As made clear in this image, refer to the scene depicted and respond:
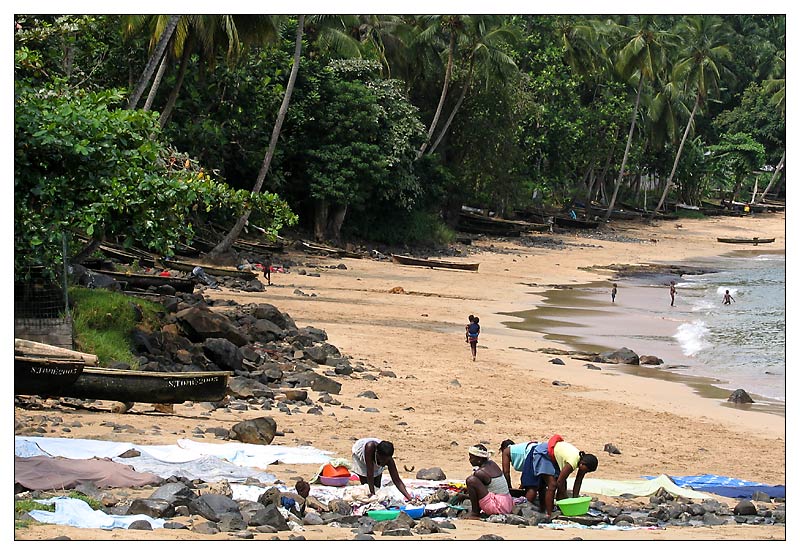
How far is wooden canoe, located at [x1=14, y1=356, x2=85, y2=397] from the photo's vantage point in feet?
35.7

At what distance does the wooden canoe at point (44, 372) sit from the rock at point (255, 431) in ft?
5.84

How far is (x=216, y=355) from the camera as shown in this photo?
563 inches

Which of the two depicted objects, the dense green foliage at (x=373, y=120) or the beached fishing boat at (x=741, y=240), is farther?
the beached fishing boat at (x=741, y=240)

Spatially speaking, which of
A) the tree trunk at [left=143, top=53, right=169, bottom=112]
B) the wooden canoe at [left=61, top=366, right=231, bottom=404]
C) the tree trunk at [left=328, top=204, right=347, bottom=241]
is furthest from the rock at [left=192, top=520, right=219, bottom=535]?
the tree trunk at [left=328, top=204, right=347, bottom=241]

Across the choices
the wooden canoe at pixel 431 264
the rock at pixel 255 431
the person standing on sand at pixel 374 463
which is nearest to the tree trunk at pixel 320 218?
the wooden canoe at pixel 431 264

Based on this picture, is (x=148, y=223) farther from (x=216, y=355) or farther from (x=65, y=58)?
(x=65, y=58)

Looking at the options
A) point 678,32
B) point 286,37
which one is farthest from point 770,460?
point 678,32

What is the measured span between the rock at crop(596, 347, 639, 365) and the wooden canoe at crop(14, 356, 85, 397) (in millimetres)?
10769

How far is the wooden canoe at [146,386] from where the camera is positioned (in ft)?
37.0

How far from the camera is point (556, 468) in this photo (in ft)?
29.5

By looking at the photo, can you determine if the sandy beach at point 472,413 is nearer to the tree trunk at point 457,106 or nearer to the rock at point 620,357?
the rock at point 620,357

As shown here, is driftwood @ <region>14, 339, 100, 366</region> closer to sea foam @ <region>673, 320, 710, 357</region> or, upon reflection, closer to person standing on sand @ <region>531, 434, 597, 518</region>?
person standing on sand @ <region>531, 434, 597, 518</region>

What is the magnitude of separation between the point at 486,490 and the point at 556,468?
0.72m

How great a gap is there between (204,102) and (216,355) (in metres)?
18.1
